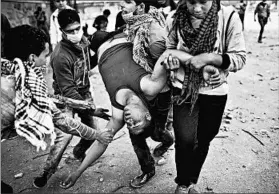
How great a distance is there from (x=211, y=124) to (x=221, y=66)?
591 mm

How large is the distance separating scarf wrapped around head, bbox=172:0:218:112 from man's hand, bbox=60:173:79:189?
1.42 m

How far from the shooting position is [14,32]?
7.44 feet

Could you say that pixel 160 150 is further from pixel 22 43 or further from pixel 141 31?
pixel 22 43

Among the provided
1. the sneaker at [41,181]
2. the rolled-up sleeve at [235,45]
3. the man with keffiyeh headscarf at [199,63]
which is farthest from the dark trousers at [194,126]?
the sneaker at [41,181]

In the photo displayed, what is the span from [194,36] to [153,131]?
130 centimetres

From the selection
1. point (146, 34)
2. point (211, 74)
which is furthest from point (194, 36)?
point (146, 34)

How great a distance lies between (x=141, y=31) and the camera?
2445mm

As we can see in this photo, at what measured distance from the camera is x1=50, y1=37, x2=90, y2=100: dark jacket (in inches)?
108

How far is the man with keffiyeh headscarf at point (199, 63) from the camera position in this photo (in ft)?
6.39

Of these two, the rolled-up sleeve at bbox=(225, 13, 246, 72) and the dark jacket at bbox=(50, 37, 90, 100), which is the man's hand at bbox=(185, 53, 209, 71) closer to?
the rolled-up sleeve at bbox=(225, 13, 246, 72)

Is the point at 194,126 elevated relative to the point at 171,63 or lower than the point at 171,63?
lower

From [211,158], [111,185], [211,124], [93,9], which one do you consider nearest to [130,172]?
[111,185]

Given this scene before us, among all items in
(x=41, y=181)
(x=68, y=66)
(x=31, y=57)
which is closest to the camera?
(x=31, y=57)

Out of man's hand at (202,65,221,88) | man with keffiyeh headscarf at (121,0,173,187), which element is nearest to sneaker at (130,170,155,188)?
man with keffiyeh headscarf at (121,0,173,187)
